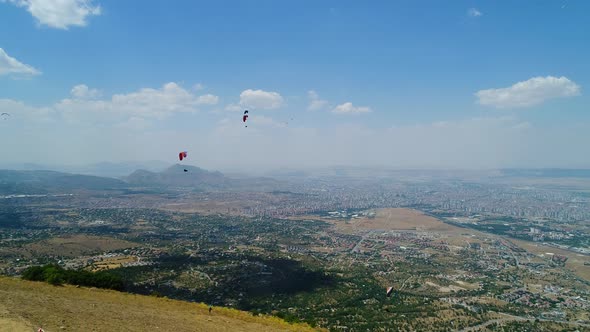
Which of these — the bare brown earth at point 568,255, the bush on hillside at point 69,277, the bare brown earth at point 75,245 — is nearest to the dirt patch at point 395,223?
the bare brown earth at point 568,255

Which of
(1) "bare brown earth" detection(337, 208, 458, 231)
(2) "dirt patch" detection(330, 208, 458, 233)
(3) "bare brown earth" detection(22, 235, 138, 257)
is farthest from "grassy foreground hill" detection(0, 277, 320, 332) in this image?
(1) "bare brown earth" detection(337, 208, 458, 231)

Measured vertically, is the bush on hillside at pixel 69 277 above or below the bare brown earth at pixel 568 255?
above

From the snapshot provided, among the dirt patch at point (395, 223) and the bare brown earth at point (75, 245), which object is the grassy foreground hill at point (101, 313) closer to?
the bare brown earth at point (75, 245)

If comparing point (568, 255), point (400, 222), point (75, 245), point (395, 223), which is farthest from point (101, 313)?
point (400, 222)

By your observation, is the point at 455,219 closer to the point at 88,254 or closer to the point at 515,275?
the point at 515,275

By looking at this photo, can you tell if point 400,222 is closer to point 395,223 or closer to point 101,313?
point 395,223
